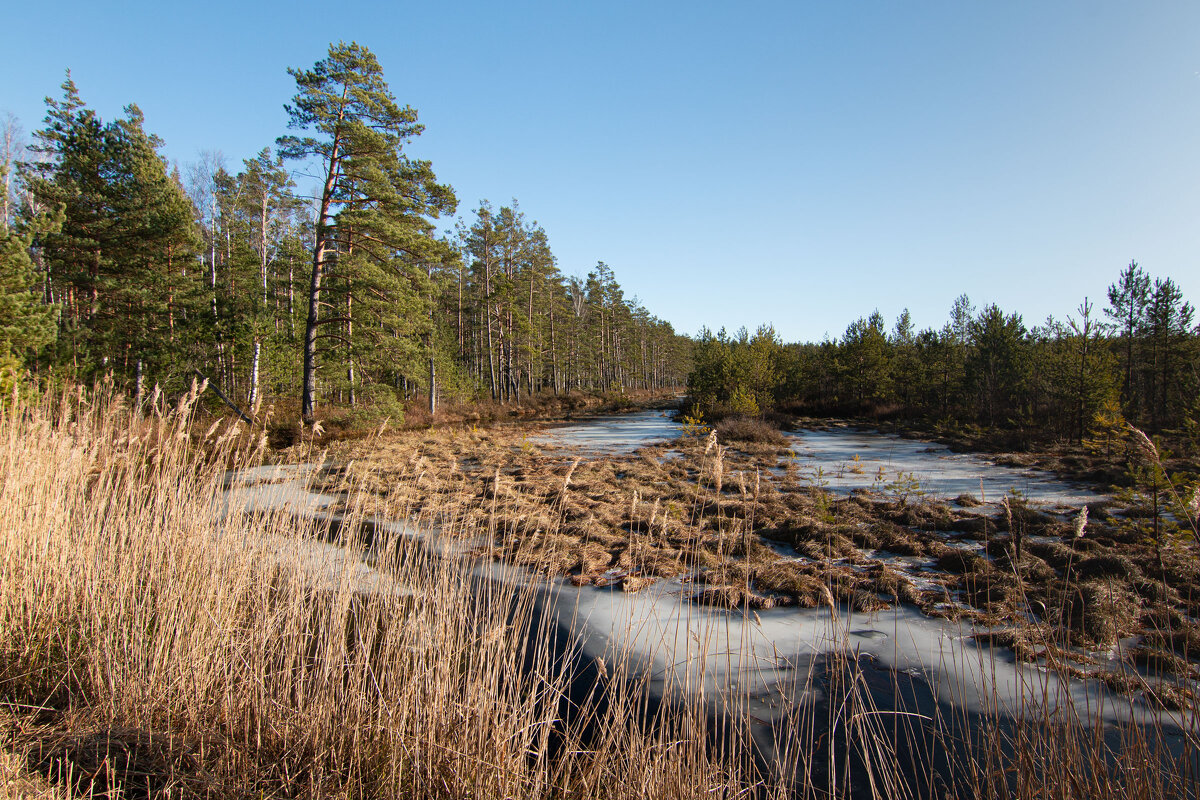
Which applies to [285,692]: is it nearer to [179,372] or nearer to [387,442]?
[387,442]

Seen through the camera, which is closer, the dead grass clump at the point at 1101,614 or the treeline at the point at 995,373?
the dead grass clump at the point at 1101,614

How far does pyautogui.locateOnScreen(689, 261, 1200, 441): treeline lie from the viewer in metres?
16.7

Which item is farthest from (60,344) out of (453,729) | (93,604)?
(453,729)

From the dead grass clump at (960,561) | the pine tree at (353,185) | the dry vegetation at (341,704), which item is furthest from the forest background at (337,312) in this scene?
the dry vegetation at (341,704)

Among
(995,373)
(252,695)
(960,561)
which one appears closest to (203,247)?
(252,695)

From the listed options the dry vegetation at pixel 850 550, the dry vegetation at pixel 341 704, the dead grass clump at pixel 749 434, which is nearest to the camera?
the dry vegetation at pixel 341 704

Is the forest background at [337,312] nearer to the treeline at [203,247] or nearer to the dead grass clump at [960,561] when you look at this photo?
the treeline at [203,247]

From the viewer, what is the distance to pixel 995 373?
2259cm

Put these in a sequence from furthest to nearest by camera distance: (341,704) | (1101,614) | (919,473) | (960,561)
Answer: (919,473), (960,561), (1101,614), (341,704)

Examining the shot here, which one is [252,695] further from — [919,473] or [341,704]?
[919,473]

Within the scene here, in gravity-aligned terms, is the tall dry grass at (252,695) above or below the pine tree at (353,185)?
below

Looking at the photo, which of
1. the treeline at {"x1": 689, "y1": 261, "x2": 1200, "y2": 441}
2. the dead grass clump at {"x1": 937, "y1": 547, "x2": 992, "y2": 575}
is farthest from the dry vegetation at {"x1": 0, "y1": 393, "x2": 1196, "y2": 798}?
the treeline at {"x1": 689, "y1": 261, "x2": 1200, "y2": 441}

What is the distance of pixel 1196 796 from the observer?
1.64 meters

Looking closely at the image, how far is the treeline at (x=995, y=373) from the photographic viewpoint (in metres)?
16.7
